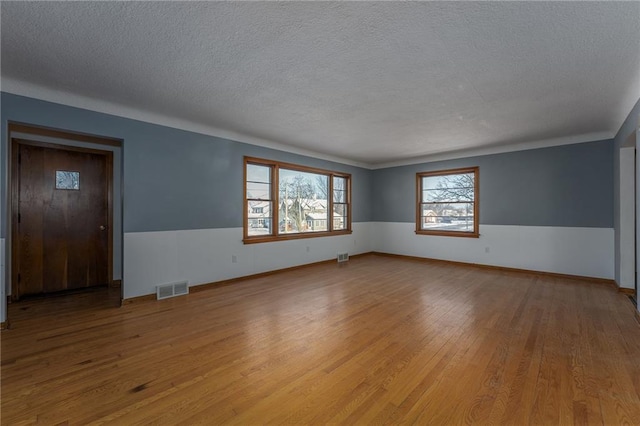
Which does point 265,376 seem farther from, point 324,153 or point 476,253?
point 476,253

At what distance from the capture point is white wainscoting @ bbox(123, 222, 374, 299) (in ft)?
12.8

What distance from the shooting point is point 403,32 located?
6.97 ft

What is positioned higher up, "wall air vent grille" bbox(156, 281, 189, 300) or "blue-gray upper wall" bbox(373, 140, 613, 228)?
"blue-gray upper wall" bbox(373, 140, 613, 228)

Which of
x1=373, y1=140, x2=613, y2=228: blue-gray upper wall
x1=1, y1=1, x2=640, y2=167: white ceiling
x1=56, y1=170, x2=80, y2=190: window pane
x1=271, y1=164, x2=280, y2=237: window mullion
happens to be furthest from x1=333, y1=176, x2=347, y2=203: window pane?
x1=56, y1=170, x2=80, y2=190: window pane

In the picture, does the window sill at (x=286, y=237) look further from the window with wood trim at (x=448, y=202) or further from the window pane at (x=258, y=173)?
the window with wood trim at (x=448, y=202)

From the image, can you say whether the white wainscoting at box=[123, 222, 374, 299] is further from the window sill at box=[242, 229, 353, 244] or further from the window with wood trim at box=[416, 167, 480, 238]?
the window with wood trim at box=[416, 167, 480, 238]

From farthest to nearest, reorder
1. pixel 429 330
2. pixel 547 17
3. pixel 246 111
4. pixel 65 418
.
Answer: pixel 246 111 < pixel 429 330 < pixel 547 17 < pixel 65 418

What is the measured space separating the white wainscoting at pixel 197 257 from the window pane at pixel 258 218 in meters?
0.25

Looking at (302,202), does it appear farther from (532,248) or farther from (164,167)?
(532,248)

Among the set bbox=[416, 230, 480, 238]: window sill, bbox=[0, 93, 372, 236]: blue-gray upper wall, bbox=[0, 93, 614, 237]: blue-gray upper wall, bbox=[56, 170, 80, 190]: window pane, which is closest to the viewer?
bbox=[0, 93, 372, 236]: blue-gray upper wall

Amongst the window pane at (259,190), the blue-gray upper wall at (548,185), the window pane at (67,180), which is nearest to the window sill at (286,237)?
the window pane at (259,190)

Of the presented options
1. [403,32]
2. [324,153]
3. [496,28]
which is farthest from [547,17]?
[324,153]

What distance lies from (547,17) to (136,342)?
166 inches

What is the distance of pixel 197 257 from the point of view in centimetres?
451
